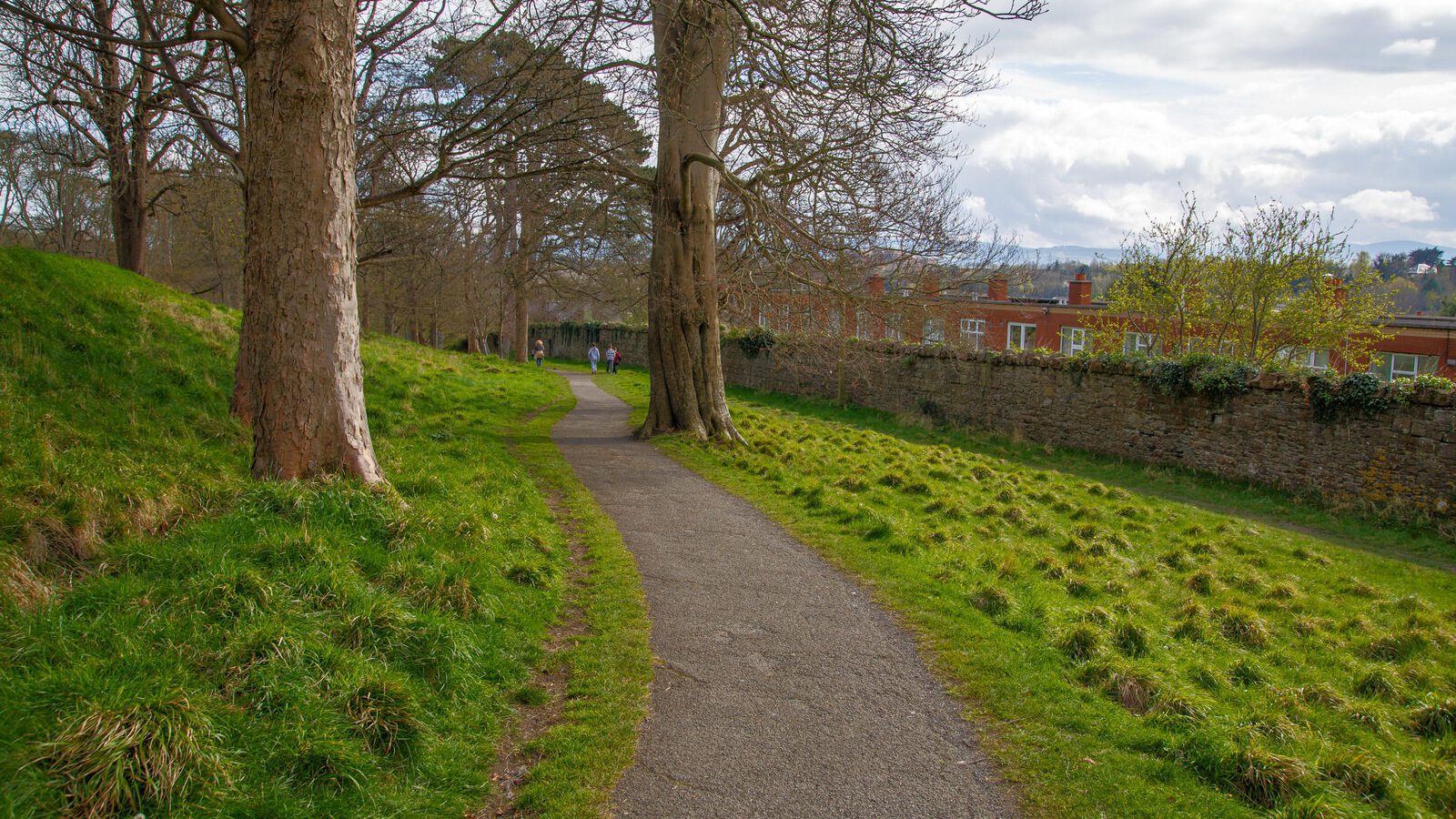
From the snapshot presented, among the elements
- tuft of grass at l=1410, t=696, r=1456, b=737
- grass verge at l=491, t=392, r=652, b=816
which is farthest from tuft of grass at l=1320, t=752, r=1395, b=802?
grass verge at l=491, t=392, r=652, b=816

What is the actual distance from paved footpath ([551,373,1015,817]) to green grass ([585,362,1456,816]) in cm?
30

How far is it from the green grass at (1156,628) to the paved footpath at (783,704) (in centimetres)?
30

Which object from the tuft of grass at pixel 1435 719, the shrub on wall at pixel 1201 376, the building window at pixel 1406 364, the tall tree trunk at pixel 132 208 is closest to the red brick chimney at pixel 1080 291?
the building window at pixel 1406 364

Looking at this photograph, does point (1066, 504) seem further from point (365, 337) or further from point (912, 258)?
point (365, 337)

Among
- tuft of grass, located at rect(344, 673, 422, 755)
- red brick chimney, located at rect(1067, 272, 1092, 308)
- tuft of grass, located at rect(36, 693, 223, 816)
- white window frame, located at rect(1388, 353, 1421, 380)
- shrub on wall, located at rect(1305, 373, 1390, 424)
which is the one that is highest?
red brick chimney, located at rect(1067, 272, 1092, 308)

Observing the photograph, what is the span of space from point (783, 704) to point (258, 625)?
262 centimetres

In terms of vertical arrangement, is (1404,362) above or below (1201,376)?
above

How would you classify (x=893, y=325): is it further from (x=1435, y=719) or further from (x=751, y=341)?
(x=751, y=341)

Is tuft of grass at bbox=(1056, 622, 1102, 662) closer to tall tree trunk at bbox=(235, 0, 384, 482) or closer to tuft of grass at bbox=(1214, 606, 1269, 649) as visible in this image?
tuft of grass at bbox=(1214, 606, 1269, 649)

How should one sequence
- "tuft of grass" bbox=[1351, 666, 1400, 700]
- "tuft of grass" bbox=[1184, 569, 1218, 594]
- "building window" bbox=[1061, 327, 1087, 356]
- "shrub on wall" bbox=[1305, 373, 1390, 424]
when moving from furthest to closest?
"building window" bbox=[1061, 327, 1087, 356]
"shrub on wall" bbox=[1305, 373, 1390, 424]
"tuft of grass" bbox=[1184, 569, 1218, 594]
"tuft of grass" bbox=[1351, 666, 1400, 700]

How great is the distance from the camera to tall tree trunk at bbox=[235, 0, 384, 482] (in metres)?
6.29

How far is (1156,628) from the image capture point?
643 cm

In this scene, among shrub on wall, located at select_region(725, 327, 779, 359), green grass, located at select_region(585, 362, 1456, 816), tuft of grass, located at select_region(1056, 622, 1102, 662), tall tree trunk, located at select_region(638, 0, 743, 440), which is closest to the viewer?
green grass, located at select_region(585, 362, 1456, 816)

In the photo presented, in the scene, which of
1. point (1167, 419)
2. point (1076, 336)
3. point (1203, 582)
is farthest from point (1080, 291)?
point (1203, 582)
